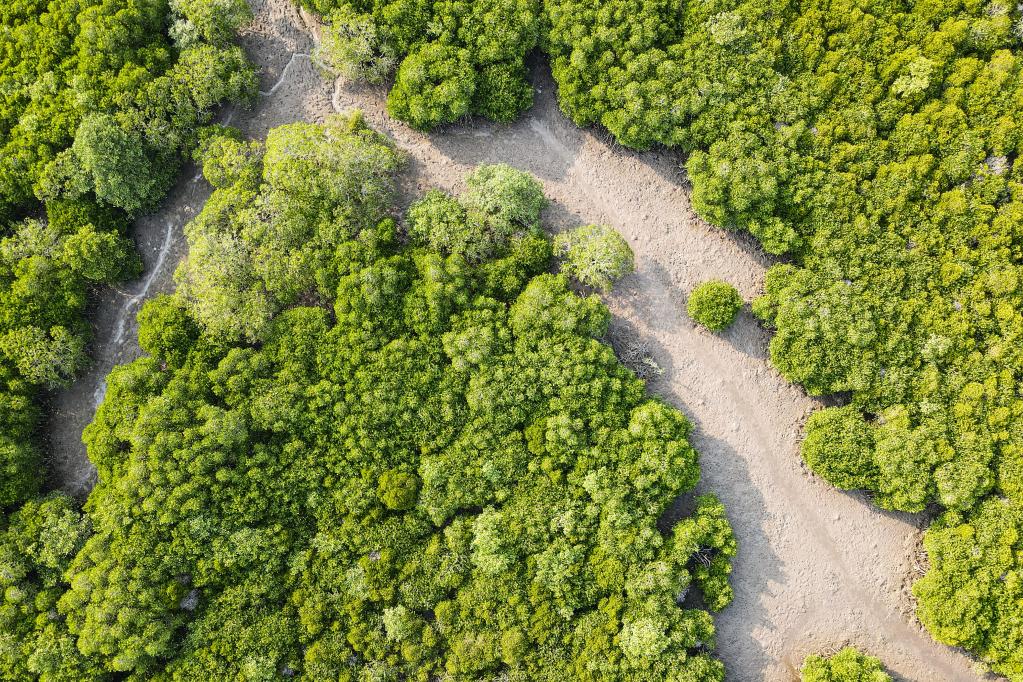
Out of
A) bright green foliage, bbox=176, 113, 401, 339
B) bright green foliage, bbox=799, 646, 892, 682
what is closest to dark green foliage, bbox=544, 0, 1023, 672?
bright green foliage, bbox=799, 646, 892, 682

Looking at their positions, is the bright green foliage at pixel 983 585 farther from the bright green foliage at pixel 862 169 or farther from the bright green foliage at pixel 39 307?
the bright green foliage at pixel 39 307

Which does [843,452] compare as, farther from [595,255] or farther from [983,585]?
[595,255]

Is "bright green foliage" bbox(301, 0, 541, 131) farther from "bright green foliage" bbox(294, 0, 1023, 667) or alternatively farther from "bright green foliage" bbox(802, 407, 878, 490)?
"bright green foliage" bbox(802, 407, 878, 490)

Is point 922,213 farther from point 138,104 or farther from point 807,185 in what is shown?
point 138,104

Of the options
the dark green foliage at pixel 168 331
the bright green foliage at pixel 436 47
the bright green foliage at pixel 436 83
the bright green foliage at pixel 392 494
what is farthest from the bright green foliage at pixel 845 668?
the dark green foliage at pixel 168 331

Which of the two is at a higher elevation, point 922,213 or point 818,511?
point 922,213

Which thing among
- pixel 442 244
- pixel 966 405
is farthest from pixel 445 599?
pixel 966 405
